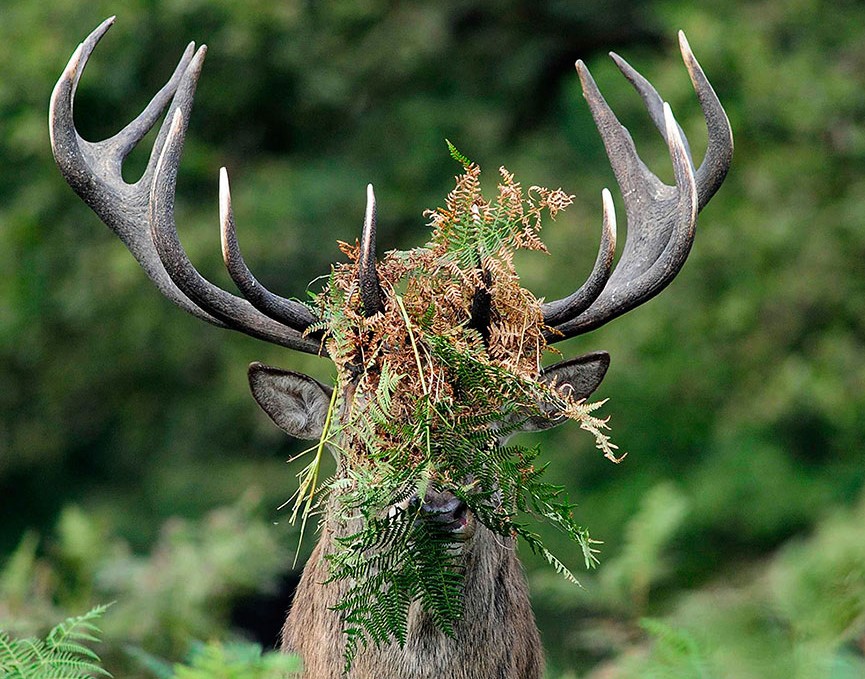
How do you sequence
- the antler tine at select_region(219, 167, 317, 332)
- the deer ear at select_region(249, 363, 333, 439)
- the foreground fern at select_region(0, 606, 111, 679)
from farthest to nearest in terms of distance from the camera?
the deer ear at select_region(249, 363, 333, 439), the antler tine at select_region(219, 167, 317, 332), the foreground fern at select_region(0, 606, 111, 679)

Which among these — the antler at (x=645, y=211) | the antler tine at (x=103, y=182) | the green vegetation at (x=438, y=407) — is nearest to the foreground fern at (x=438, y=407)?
the green vegetation at (x=438, y=407)

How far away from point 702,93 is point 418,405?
187cm

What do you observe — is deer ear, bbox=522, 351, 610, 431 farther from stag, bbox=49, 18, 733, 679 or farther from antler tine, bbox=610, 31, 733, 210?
antler tine, bbox=610, 31, 733, 210

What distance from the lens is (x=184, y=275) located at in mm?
4691

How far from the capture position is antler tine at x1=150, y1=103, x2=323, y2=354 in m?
4.69

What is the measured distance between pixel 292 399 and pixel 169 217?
0.68 metres

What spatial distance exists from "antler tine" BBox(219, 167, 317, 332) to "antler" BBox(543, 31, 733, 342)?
0.74m

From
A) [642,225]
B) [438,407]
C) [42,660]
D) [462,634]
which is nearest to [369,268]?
[438,407]

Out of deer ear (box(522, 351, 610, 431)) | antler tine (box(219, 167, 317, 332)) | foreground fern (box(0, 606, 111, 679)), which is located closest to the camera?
foreground fern (box(0, 606, 111, 679))

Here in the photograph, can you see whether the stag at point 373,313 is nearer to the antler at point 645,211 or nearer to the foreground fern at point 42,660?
the antler at point 645,211

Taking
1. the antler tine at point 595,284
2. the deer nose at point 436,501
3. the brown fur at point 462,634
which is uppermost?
the deer nose at point 436,501

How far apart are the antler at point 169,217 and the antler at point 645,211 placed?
690 mm

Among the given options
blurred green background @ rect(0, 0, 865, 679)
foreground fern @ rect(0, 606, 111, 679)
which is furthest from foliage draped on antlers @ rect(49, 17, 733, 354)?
blurred green background @ rect(0, 0, 865, 679)

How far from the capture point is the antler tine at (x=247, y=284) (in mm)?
4430
